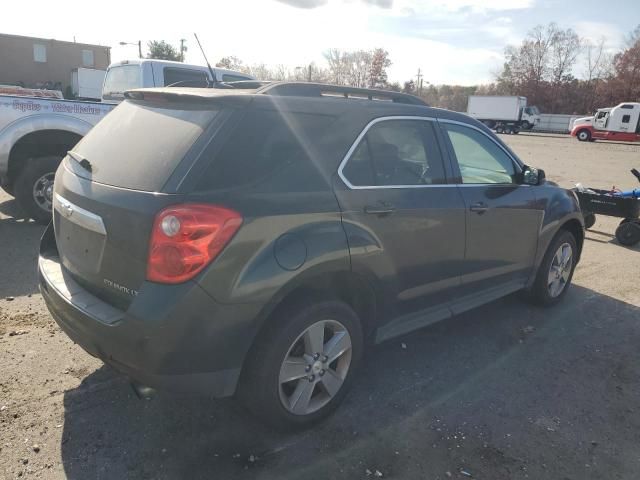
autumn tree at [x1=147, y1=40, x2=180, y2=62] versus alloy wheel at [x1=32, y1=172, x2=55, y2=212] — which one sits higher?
autumn tree at [x1=147, y1=40, x2=180, y2=62]

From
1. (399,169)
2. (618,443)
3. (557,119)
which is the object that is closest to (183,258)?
(399,169)

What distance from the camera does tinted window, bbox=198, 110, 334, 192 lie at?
2393 mm

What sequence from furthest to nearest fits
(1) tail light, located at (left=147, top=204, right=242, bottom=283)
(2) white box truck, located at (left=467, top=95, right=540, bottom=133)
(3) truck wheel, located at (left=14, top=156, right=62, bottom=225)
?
(2) white box truck, located at (left=467, top=95, right=540, bottom=133) < (3) truck wheel, located at (left=14, top=156, right=62, bottom=225) < (1) tail light, located at (left=147, top=204, right=242, bottom=283)

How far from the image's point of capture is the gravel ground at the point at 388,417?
2.57 meters

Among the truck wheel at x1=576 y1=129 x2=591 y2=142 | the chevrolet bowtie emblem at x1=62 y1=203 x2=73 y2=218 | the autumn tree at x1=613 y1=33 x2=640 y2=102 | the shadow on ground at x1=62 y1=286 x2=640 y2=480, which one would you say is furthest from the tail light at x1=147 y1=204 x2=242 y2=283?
the autumn tree at x1=613 y1=33 x2=640 y2=102

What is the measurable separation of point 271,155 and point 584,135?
39.9 metres

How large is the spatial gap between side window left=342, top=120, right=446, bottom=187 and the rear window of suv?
0.92 meters

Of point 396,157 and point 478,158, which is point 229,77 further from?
point 396,157

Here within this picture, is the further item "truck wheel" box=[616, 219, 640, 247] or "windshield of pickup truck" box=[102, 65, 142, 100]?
"windshield of pickup truck" box=[102, 65, 142, 100]

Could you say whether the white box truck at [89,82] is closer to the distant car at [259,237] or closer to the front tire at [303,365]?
the distant car at [259,237]

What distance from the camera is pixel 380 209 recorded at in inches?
116

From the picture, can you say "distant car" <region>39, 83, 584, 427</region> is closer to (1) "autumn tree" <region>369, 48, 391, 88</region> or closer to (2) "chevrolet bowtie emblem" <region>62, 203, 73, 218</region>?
(2) "chevrolet bowtie emblem" <region>62, 203, 73, 218</region>

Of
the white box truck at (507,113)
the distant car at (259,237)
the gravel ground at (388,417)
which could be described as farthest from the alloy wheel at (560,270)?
the white box truck at (507,113)

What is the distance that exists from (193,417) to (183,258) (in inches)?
47.3
